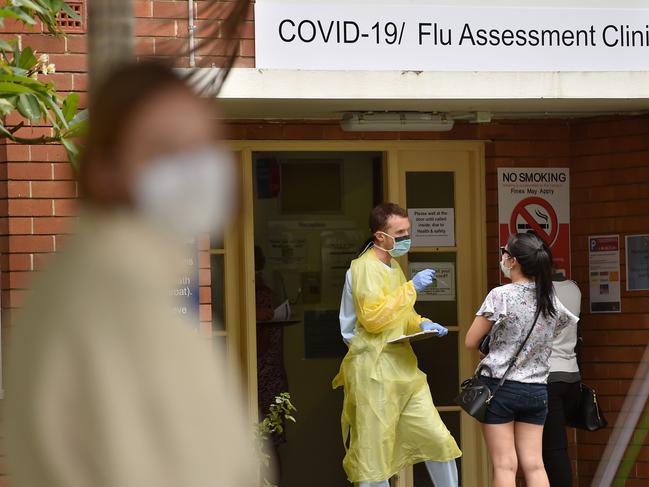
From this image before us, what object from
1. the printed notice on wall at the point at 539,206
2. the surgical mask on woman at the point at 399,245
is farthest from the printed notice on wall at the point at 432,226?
the surgical mask on woman at the point at 399,245

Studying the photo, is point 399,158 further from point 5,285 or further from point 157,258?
point 157,258

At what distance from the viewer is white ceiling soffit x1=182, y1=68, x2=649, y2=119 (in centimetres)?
752

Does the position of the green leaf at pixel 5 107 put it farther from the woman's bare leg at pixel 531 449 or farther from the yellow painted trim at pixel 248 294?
the woman's bare leg at pixel 531 449

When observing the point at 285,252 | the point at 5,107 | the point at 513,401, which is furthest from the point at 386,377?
the point at 5,107

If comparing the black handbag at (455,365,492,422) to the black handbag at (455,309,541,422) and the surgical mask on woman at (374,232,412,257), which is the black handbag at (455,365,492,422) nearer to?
the black handbag at (455,309,541,422)

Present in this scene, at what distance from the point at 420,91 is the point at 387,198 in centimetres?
130

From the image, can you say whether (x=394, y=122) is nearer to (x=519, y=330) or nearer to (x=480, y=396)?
(x=519, y=330)

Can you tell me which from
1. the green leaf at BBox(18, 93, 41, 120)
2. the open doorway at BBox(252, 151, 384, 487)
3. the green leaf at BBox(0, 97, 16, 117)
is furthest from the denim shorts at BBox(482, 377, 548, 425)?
the green leaf at BBox(0, 97, 16, 117)

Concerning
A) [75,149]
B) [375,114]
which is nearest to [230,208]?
[75,149]

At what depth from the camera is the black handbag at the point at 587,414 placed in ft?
27.3

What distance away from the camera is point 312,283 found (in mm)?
10195

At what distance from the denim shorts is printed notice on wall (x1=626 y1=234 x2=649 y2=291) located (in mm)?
1427

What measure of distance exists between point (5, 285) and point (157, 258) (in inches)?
215

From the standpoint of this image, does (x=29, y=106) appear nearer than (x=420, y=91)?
Yes
